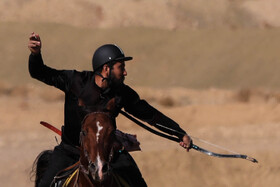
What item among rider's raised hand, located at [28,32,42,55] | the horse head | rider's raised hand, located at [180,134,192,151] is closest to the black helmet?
rider's raised hand, located at [28,32,42,55]

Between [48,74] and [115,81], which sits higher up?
[48,74]

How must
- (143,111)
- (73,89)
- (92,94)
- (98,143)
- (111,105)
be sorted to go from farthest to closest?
(143,111), (73,89), (92,94), (111,105), (98,143)

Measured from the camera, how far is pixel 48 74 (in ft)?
32.4

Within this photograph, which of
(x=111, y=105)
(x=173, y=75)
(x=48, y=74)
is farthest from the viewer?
(x=173, y=75)

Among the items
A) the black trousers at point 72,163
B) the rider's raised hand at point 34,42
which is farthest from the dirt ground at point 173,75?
the rider's raised hand at point 34,42

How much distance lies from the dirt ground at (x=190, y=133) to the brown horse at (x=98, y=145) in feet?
64.8

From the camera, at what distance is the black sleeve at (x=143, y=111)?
985cm

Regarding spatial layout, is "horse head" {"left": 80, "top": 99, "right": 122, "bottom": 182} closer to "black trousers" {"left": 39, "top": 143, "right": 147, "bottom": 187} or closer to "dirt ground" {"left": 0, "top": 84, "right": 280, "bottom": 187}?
"black trousers" {"left": 39, "top": 143, "right": 147, "bottom": 187}

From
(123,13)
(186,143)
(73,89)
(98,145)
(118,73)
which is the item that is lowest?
(98,145)

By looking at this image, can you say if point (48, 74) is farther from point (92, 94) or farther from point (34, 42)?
point (92, 94)

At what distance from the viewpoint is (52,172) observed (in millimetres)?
10719

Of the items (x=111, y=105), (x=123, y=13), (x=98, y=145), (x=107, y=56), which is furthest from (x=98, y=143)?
(x=123, y=13)

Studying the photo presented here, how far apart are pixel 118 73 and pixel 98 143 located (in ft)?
4.69

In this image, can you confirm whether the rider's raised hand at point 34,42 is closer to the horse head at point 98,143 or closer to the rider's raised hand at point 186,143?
the horse head at point 98,143
